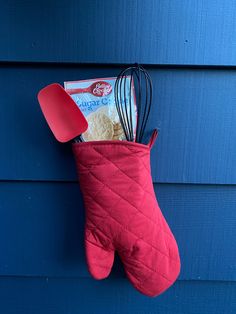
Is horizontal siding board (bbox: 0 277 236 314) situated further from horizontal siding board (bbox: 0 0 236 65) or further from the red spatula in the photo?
horizontal siding board (bbox: 0 0 236 65)

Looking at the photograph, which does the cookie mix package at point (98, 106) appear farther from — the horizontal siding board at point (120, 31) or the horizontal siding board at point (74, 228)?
the horizontal siding board at point (74, 228)

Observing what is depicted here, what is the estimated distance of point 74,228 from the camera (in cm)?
→ 67

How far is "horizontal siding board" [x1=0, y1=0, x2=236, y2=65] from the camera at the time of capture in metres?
0.56

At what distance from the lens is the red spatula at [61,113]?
1.77 ft

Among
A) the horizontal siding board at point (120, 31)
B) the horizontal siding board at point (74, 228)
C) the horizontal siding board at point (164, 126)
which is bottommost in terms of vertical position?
the horizontal siding board at point (74, 228)

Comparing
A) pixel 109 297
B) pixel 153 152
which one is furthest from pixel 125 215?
pixel 109 297

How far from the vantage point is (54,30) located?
1.88 feet

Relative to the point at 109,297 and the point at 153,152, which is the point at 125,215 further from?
the point at 109,297

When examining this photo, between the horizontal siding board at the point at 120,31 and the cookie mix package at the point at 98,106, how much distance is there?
63mm

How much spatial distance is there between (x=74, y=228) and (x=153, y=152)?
30 cm

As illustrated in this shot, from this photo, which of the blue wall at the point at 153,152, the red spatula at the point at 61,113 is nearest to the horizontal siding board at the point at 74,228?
the blue wall at the point at 153,152

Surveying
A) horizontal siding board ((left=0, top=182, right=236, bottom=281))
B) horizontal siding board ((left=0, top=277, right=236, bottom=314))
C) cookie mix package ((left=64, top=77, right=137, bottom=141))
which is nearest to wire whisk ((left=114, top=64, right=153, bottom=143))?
cookie mix package ((left=64, top=77, right=137, bottom=141))

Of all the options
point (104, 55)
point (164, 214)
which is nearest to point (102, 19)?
point (104, 55)

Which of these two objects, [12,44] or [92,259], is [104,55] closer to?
[12,44]
